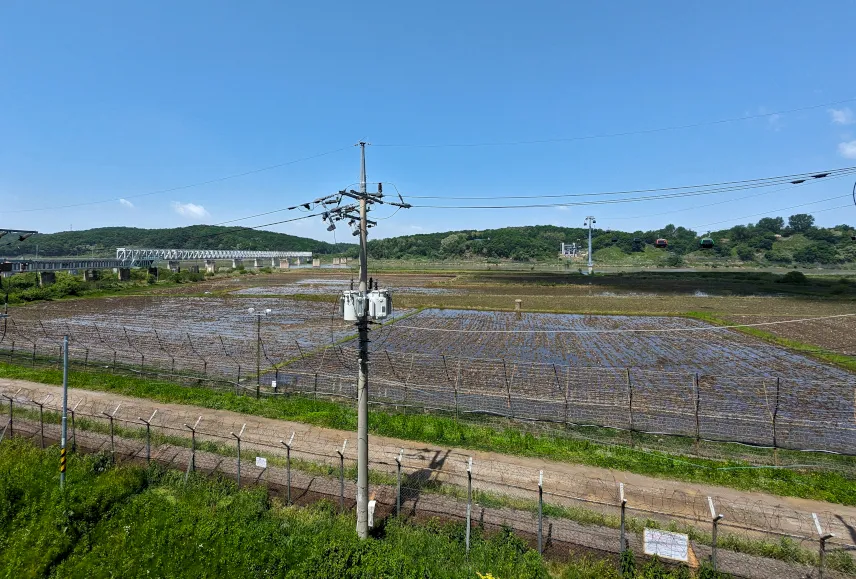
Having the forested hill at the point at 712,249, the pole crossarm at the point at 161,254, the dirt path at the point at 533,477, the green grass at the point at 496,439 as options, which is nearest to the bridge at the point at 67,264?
the pole crossarm at the point at 161,254

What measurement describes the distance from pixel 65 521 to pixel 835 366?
37.6m

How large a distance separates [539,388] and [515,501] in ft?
33.2

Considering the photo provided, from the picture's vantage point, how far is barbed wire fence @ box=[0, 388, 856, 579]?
10.3 metres

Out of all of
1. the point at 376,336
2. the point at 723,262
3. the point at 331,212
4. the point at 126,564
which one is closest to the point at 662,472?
the point at 331,212

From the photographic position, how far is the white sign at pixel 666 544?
28.9 ft

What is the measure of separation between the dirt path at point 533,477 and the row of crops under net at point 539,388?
295 centimetres

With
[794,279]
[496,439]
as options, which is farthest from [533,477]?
[794,279]

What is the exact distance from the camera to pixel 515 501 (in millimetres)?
12938

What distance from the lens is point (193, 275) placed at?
9844cm

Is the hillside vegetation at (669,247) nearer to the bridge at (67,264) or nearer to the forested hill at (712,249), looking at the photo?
the forested hill at (712,249)

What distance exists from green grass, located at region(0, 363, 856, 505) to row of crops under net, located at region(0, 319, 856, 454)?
116 cm

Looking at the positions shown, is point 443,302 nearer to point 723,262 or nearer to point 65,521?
point 65,521

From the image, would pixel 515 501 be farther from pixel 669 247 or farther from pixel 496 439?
pixel 669 247

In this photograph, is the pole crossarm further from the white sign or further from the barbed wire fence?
the white sign
